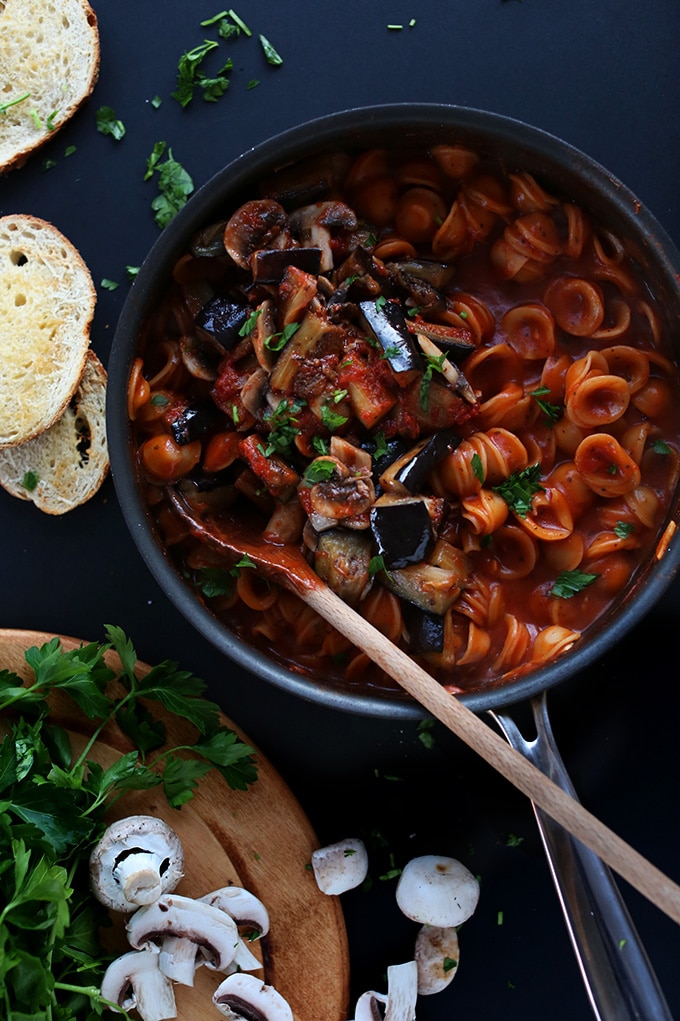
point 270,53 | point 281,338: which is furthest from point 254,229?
point 270,53

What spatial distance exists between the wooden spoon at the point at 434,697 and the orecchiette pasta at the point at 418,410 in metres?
0.07

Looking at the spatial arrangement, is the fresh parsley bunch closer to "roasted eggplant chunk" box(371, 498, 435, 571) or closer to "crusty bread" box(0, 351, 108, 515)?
"crusty bread" box(0, 351, 108, 515)

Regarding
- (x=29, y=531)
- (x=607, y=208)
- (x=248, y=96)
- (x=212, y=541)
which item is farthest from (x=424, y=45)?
(x=29, y=531)

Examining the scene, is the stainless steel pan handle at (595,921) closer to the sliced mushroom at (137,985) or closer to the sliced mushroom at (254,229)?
the sliced mushroom at (137,985)

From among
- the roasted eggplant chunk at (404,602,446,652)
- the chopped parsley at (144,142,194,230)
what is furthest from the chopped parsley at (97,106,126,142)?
the roasted eggplant chunk at (404,602,446,652)

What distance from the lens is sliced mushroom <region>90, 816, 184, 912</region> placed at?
3.96 m

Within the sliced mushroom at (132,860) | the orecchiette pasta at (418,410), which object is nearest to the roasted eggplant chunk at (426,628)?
the orecchiette pasta at (418,410)

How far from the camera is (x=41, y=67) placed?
4.52 metres

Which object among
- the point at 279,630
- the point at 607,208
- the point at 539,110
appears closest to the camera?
the point at 607,208

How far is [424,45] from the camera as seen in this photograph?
4344mm

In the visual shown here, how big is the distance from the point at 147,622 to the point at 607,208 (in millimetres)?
2785

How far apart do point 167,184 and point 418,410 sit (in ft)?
5.70

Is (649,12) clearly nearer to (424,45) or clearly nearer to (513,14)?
(513,14)

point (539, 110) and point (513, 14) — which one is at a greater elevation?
point (513, 14)
